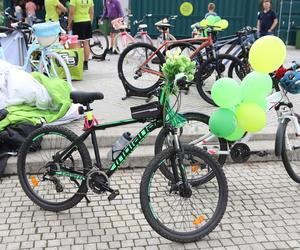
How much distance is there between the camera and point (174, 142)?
3.50 m

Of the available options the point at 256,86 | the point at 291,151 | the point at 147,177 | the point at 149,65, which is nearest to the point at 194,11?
the point at 149,65

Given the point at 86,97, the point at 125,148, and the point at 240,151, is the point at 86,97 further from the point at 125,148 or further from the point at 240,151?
the point at 240,151

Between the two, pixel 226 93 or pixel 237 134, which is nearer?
pixel 226 93

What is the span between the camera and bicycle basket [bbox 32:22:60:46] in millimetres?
6445

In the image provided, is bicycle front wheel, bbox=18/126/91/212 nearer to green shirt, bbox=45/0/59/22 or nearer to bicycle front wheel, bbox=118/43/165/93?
bicycle front wheel, bbox=118/43/165/93

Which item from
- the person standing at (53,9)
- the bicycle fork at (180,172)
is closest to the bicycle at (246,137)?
the bicycle fork at (180,172)

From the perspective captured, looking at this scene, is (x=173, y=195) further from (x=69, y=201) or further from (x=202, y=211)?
(x=69, y=201)

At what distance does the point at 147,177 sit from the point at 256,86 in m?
1.45

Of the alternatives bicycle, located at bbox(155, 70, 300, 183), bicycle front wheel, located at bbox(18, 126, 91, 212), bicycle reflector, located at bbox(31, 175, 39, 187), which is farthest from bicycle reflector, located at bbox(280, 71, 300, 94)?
bicycle reflector, located at bbox(31, 175, 39, 187)

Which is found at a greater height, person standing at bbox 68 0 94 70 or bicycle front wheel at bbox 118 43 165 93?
person standing at bbox 68 0 94 70

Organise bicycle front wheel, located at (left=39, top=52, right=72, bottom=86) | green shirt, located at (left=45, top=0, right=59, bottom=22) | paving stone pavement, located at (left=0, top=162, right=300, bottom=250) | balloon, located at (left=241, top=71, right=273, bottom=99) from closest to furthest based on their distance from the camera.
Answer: paving stone pavement, located at (left=0, top=162, right=300, bottom=250)
balloon, located at (left=241, top=71, right=273, bottom=99)
bicycle front wheel, located at (left=39, top=52, right=72, bottom=86)
green shirt, located at (left=45, top=0, right=59, bottom=22)

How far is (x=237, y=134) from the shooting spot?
14.0 ft

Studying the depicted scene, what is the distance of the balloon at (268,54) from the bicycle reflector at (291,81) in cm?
17

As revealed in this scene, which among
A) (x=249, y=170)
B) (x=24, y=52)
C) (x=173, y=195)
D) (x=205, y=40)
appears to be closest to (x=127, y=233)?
(x=173, y=195)
